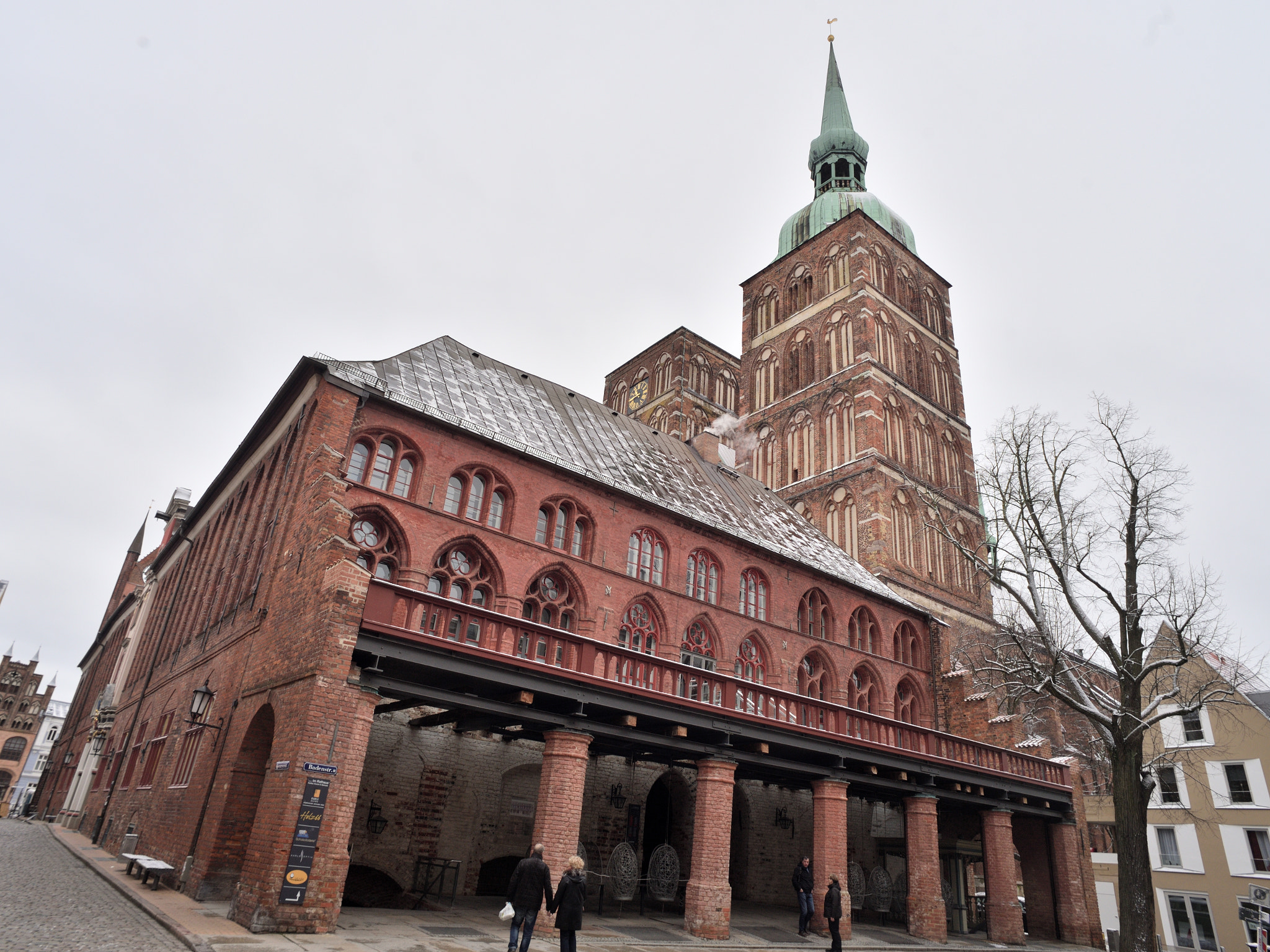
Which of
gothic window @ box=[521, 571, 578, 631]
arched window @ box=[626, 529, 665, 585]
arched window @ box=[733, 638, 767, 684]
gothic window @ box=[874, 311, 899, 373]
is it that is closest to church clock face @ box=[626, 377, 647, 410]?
gothic window @ box=[874, 311, 899, 373]

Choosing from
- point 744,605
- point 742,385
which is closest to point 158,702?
point 744,605

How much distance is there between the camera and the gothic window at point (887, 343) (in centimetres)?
4216

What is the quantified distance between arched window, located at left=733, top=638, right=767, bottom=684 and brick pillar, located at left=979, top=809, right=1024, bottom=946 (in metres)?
6.88

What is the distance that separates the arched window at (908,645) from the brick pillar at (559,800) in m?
18.5

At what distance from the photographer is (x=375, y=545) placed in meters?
17.7

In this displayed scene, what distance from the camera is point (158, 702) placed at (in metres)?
23.4

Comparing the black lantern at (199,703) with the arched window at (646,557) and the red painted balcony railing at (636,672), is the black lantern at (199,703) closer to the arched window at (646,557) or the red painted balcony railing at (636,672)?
the red painted balcony railing at (636,672)

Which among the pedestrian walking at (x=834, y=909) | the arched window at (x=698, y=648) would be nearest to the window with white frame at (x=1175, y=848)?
the arched window at (x=698, y=648)

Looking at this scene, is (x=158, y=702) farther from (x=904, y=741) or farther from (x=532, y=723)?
(x=904, y=741)

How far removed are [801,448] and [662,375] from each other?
19768 millimetres

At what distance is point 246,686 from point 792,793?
1614 centimetres

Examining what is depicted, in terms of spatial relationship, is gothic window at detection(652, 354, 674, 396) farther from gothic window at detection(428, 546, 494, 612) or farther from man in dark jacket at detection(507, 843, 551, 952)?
man in dark jacket at detection(507, 843, 551, 952)

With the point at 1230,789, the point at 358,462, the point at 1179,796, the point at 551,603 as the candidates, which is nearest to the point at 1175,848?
the point at 1179,796

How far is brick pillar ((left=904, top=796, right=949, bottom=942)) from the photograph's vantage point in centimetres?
1836
